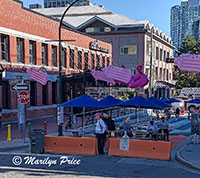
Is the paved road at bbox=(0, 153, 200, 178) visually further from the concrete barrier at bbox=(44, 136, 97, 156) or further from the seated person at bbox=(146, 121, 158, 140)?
the seated person at bbox=(146, 121, 158, 140)

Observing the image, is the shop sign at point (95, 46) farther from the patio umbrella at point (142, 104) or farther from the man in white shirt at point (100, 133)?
the man in white shirt at point (100, 133)

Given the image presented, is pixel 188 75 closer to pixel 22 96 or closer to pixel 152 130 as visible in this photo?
pixel 152 130

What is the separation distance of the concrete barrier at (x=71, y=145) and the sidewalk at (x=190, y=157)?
3.71m

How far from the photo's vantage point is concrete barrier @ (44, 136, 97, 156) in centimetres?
1355

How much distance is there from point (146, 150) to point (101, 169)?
2768mm

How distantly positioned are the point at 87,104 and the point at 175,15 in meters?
190

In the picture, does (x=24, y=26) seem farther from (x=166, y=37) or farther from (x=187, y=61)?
(x=166, y=37)

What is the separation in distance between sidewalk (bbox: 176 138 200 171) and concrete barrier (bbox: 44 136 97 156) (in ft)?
12.2

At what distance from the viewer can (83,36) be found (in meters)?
36.8

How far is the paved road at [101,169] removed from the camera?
1021cm

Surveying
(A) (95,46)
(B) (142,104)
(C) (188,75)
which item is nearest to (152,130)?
(B) (142,104)

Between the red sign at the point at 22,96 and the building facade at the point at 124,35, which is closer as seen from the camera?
the red sign at the point at 22,96

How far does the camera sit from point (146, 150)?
13.0 metres

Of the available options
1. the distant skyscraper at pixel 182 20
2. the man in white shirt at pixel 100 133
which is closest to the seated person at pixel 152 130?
the man in white shirt at pixel 100 133
